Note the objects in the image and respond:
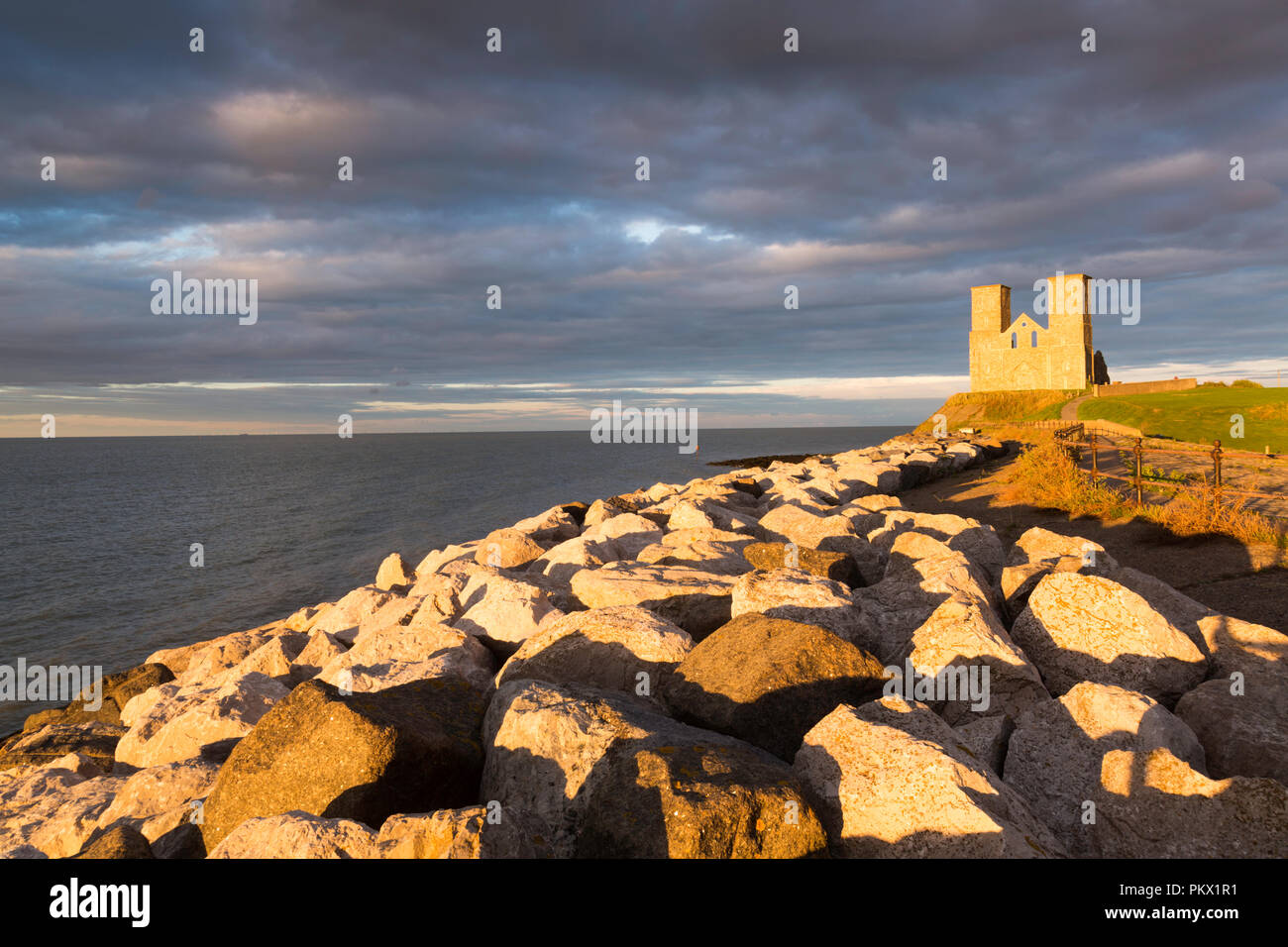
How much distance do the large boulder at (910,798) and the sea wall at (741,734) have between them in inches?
0.4

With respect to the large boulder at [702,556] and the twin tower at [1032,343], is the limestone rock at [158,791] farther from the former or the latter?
the twin tower at [1032,343]

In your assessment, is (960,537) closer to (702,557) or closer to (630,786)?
(702,557)

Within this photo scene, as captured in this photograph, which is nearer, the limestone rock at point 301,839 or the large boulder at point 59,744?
the limestone rock at point 301,839

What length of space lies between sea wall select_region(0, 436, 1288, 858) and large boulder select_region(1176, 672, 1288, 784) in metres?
0.02

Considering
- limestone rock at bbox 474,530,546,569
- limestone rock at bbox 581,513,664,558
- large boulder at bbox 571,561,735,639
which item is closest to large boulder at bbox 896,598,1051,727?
large boulder at bbox 571,561,735,639

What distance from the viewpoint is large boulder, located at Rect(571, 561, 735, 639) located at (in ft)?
21.1

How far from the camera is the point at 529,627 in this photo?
6.62 m

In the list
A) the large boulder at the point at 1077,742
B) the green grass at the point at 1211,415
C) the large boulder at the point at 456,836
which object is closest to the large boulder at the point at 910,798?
the large boulder at the point at 1077,742

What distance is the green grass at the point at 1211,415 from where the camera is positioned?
96.0ft

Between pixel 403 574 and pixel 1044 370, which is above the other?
pixel 1044 370
